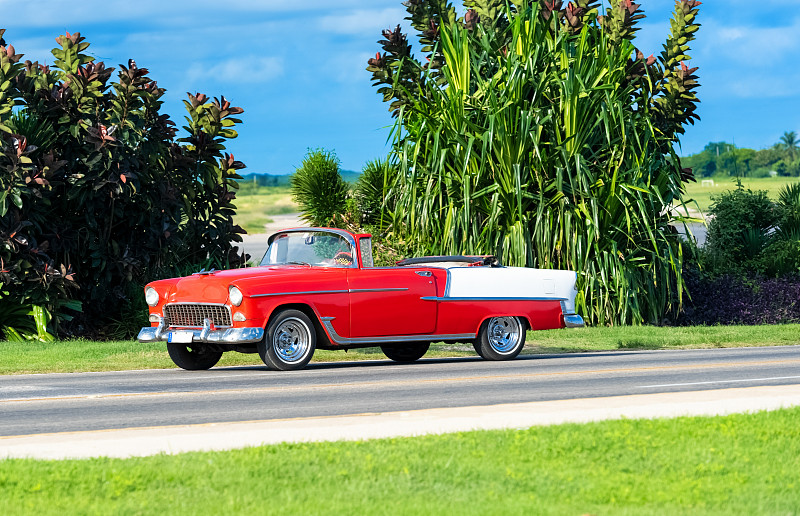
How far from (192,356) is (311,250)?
2178mm

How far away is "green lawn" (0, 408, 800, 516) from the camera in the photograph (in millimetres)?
6211

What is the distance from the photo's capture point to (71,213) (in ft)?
71.9

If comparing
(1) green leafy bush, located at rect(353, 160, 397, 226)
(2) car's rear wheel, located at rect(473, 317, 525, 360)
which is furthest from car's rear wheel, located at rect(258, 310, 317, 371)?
(1) green leafy bush, located at rect(353, 160, 397, 226)

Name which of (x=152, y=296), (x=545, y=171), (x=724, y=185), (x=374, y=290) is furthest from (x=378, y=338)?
(x=724, y=185)

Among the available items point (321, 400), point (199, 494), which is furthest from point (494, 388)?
point (199, 494)

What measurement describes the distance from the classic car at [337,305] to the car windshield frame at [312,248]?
15mm

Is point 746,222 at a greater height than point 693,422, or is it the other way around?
point 746,222

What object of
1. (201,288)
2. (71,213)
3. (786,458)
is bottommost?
(786,458)

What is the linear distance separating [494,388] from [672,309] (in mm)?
15814

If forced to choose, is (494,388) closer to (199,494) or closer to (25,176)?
(199,494)

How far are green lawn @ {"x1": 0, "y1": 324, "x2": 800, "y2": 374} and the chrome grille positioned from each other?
5.51 feet

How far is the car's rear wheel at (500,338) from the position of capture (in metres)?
16.2

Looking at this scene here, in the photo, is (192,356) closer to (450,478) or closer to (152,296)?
(152,296)

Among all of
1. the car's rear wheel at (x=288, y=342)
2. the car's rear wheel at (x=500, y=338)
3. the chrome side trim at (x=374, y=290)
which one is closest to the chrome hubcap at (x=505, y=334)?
the car's rear wheel at (x=500, y=338)
